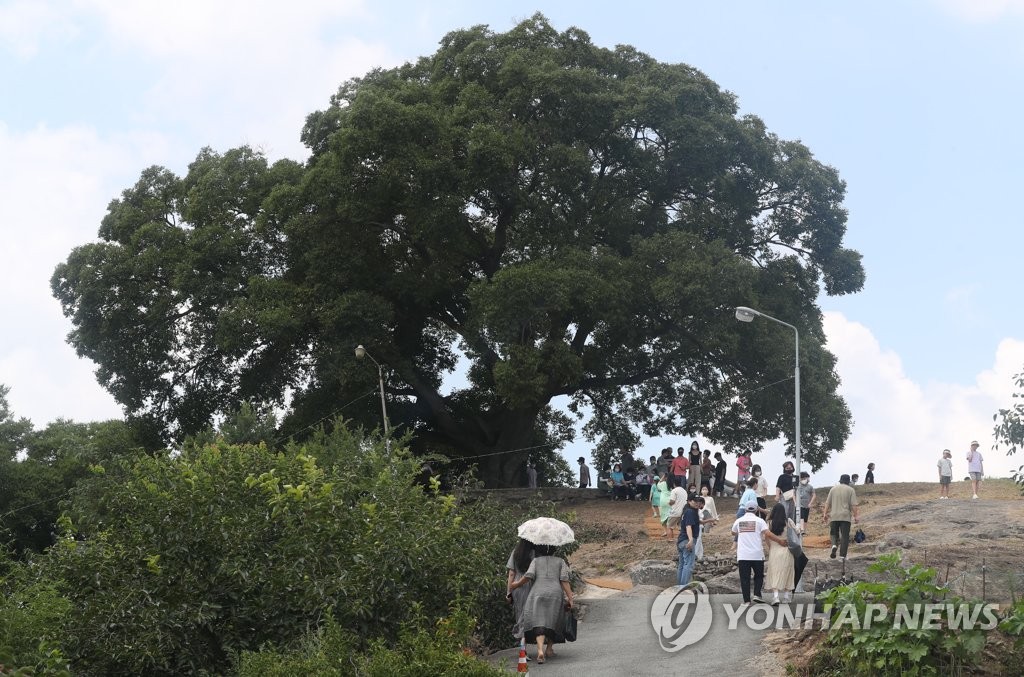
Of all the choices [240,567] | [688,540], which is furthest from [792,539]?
[240,567]

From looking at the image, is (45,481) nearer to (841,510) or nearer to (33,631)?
(841,510)

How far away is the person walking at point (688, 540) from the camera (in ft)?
64.4

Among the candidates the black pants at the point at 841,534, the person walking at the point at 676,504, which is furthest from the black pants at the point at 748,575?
the person walking at the point at 676,504

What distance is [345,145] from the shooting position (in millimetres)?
37219

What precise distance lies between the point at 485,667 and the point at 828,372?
2929 centimetres

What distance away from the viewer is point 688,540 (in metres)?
19.6

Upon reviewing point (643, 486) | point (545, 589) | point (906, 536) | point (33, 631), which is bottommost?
point (33, 631)

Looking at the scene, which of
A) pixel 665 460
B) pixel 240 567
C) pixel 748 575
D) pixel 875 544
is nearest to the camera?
pixel 240 567

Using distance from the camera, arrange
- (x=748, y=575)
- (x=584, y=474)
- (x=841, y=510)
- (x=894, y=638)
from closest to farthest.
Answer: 1. (x=894, y=638)
2. (x=748, y=575)
3. (x=841, y=510)
4. (x=584, y=474)

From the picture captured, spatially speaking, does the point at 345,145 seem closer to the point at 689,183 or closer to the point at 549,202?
the point at 549,202

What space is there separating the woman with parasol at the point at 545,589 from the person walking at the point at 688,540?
5485 millimetres

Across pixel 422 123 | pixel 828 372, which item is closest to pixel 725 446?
pixel 828 372

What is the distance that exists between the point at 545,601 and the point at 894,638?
3.80 meters

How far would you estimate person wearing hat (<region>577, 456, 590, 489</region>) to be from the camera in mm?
42812
